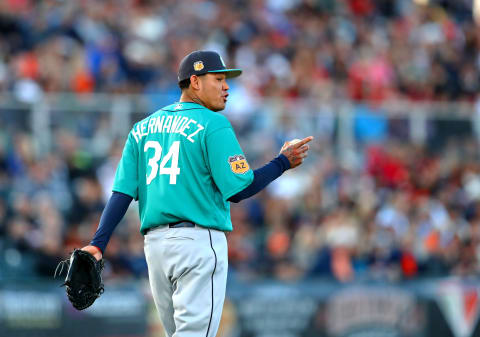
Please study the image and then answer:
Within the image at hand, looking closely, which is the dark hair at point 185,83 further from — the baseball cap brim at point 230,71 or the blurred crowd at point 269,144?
the blurred crowd at point 269,144

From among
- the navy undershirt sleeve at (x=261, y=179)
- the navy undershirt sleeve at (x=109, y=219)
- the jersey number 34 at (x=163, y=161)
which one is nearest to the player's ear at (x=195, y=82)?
the jersey number 34 at (x=163, y=161)

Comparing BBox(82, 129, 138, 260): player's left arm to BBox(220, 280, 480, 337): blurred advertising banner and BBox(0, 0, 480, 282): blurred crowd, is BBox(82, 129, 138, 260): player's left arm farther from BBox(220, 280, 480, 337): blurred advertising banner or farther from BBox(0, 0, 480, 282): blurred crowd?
BBox(220, 280, 480, 337): blurred advertising banner

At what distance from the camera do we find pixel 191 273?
5.16m

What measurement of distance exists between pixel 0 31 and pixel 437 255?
678 cm

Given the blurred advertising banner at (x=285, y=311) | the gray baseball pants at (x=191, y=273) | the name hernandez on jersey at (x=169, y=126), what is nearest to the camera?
the gray baseball pants at (x=191, y=273)

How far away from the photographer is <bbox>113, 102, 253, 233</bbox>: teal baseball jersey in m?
5.19

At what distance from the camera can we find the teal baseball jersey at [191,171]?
204 inches

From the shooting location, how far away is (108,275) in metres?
10.7

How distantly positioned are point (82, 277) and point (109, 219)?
0.36m

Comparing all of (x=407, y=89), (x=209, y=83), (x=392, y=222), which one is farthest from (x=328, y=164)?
(x=209, y=83)

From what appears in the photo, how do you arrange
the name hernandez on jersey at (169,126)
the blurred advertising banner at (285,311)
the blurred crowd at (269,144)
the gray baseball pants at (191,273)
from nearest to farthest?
the gray baseball pants at (191,273)
the name hernandez on jersey at (169,126)
the blurred advertising banner at (285,311)
the blurred crowd at (269,144)

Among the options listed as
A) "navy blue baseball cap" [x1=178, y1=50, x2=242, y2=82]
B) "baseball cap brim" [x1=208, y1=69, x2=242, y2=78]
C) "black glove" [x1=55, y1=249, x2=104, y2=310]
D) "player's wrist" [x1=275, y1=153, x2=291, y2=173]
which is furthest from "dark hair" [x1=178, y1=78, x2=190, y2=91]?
"black glove" [x1=55, y1=249, x2=104, y2=310]

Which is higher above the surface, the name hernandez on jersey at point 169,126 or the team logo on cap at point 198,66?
the team logo on cap at point 198,66

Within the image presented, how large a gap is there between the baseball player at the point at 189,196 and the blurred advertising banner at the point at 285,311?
15.8 feet
